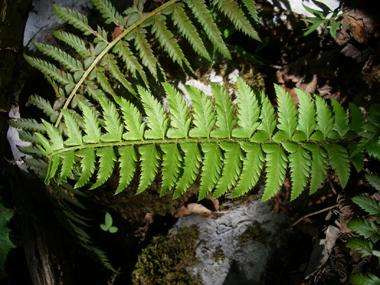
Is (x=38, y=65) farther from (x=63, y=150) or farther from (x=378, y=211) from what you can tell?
(x=378, y=211)

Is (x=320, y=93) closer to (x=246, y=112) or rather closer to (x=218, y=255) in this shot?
(x=246, y=112)

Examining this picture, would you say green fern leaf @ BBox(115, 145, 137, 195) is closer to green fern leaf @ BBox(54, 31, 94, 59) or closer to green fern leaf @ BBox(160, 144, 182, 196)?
green fern leaf @ BBox(160, 144, 182, 196)

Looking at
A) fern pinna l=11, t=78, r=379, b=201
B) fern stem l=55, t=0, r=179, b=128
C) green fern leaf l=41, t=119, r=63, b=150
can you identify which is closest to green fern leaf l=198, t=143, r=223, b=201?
fern pinna l=11, t=78, r=379, b=201

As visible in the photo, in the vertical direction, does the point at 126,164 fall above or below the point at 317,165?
above

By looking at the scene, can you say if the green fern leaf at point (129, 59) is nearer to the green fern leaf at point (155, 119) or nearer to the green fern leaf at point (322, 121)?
the green fern leaf at point (155, 119)

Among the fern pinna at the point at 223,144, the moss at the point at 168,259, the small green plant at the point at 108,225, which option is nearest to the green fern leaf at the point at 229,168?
the fern pinna at the point at 223,144

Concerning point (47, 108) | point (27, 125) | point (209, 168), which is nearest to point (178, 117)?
point (209, 168)
